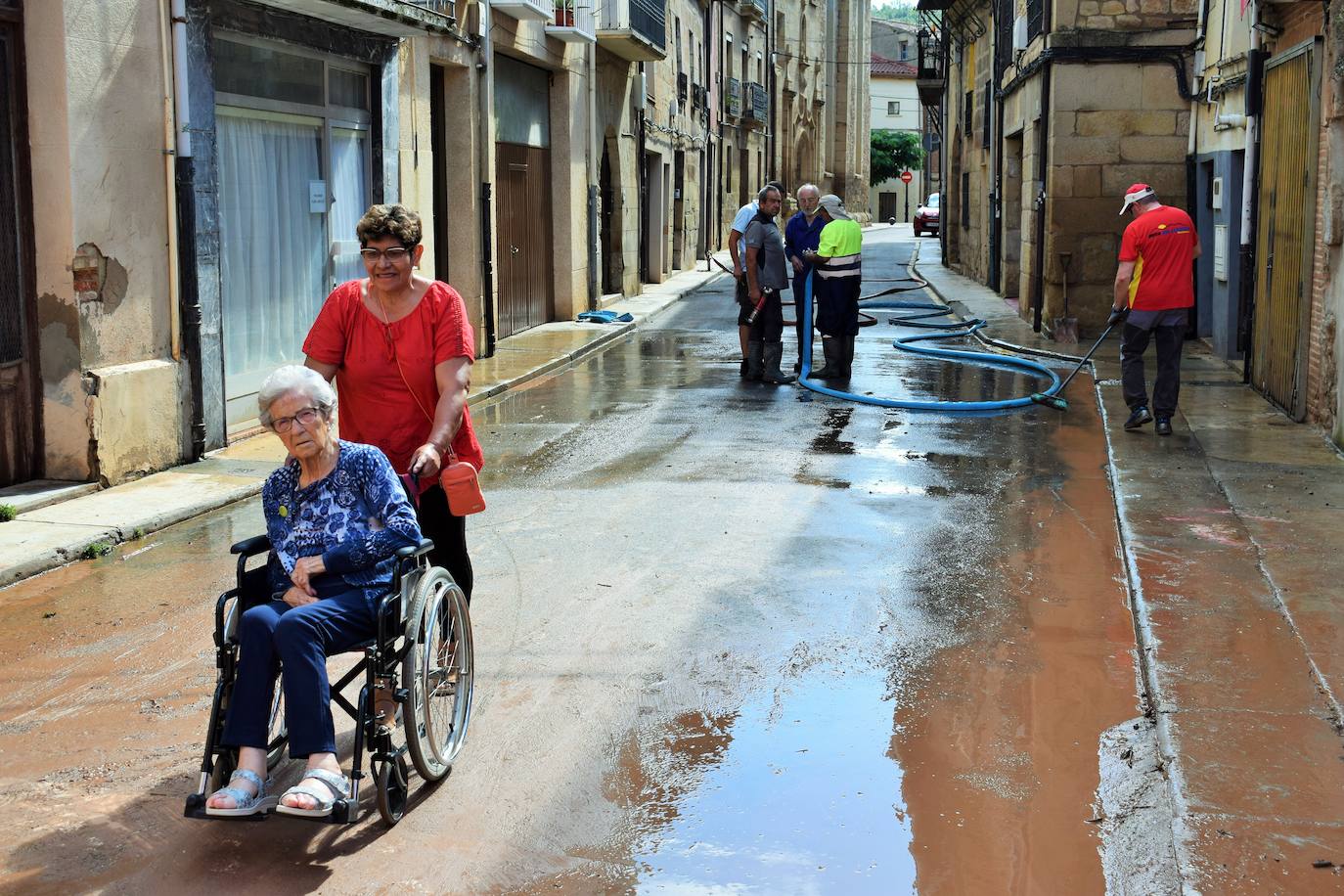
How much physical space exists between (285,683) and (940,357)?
40.5 feet

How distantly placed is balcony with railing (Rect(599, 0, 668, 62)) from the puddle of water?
744 inches

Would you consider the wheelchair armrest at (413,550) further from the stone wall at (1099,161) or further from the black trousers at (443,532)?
the stone wall at (1099,161)

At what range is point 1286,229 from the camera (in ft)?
37.4

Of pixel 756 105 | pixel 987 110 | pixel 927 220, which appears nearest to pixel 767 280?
pixel 987 110

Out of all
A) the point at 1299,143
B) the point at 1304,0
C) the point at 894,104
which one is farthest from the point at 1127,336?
the point at 894,104

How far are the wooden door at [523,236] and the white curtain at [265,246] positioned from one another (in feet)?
18.5

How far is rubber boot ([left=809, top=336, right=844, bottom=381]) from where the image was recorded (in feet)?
46.6

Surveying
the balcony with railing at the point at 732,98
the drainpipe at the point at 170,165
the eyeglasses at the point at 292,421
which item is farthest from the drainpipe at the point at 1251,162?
the balcony with railing at the point at 732,98

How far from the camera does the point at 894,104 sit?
97125 millimetres

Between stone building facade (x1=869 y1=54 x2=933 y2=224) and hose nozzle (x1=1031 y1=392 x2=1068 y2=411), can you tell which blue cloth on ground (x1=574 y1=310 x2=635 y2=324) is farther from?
stone building facade (x1=869 y1=54 x2=933 y2=224)

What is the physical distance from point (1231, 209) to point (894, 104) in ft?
280

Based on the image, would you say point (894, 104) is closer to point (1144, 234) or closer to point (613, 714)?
point (1144, 234)

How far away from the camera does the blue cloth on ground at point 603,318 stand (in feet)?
69.3

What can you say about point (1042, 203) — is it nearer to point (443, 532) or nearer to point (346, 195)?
point (346, 195)
